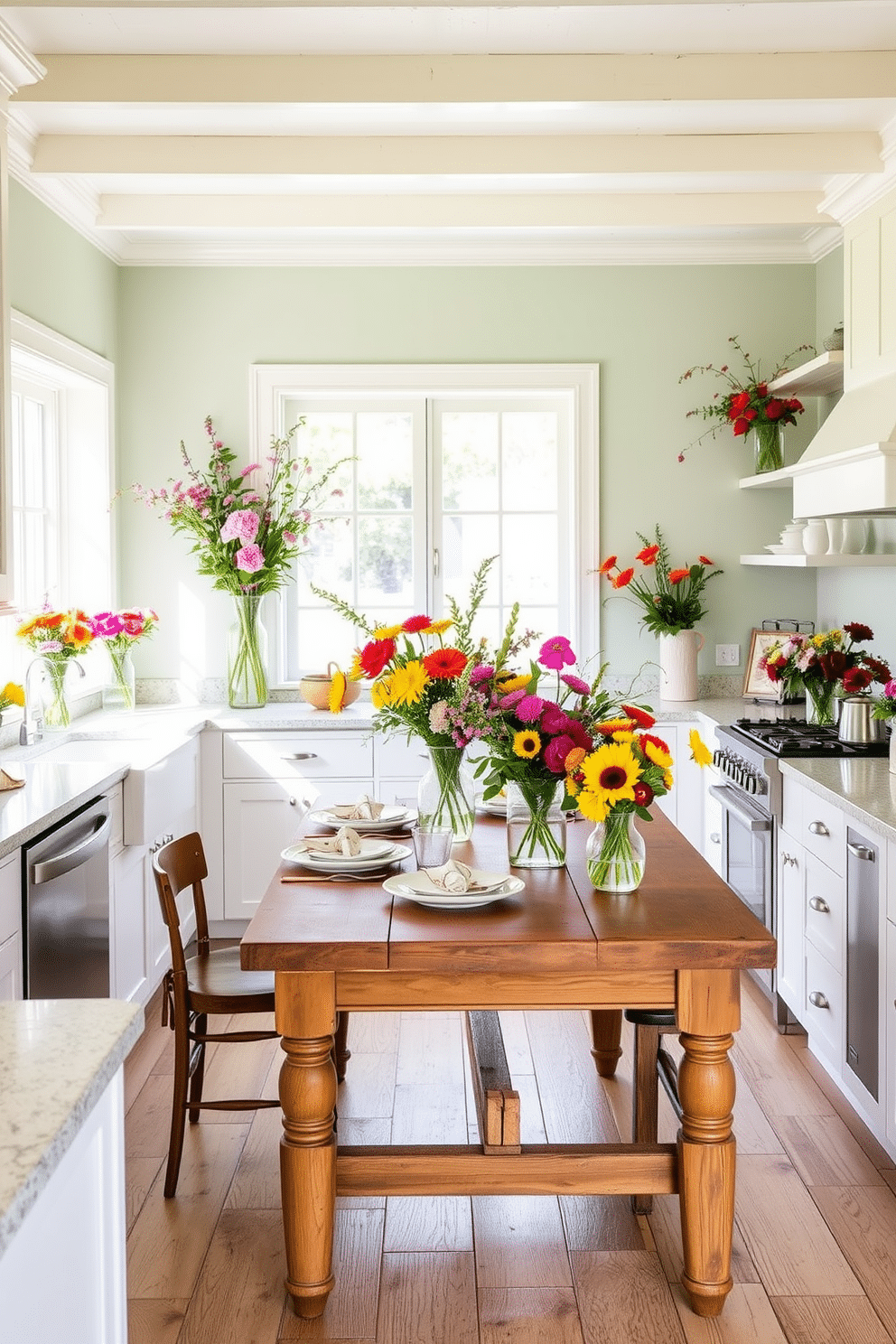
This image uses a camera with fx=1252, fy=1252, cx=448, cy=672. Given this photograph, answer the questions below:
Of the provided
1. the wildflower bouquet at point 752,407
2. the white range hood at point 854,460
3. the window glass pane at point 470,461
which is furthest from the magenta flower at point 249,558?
the white range hood at point 854,460

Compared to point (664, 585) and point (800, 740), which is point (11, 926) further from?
point (664, 585)

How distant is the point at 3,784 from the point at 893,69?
2.99 meters

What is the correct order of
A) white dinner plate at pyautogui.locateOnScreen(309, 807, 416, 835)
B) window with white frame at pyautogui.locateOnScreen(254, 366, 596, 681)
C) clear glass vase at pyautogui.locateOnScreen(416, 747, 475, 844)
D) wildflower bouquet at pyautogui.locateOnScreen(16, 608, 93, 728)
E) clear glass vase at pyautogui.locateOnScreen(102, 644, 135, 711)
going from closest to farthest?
clear glass vase at pyautogui.locateOnScreen(416, 747, 475, 844) → white dinner plate at pyautogui.locateOnScreen(309, 807, 416, 835) → wildflower bouquet at pyautogui.locateOnScreen(16, 608, 93, 728) → clear glass vase at pyautogui.locateOnScreen(102, 644, 135, 711) → window with white frame at pyautogui.locateOnScreen(254, 366, 596, 681)

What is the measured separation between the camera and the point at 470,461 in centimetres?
528

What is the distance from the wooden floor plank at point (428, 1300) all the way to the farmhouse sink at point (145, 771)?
1608 mm

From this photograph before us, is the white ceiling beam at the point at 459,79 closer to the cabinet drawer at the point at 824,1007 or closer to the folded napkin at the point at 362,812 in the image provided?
the folded napkin at the point at 362,812

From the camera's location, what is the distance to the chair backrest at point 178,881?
9.16 ft

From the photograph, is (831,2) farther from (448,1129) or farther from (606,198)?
(448,1129)

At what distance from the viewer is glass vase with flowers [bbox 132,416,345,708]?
4.93 m

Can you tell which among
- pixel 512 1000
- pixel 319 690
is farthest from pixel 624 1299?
pixel 319 690

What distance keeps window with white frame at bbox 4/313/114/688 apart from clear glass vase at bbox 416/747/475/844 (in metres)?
2.03

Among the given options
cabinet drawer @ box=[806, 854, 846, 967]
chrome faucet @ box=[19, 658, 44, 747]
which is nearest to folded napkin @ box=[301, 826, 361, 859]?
cabinet drawer @ box=[806, 854, 846, 967]

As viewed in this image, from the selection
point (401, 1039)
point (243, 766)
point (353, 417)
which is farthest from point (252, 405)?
point (401, 1039)

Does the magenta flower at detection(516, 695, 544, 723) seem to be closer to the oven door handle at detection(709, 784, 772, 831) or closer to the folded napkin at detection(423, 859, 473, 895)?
the folded napkin at detection(423, 859, 473, 895)
